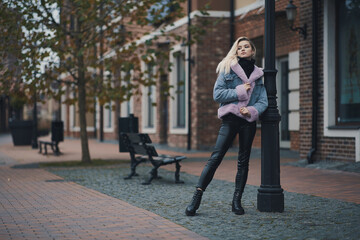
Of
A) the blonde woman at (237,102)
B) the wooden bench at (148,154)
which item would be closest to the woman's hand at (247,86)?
the blonde woman at (237,102)

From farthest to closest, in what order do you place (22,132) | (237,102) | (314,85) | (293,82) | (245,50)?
(22,132) → (293,82) → (314,85) → (245,50) → (237,102)

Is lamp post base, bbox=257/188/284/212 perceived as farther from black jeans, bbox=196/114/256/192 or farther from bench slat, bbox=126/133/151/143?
bench slat, bbox=126/133/151/143

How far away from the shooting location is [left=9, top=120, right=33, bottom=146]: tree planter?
24406 mm

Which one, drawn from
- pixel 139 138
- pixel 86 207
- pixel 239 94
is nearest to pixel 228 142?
pixel 239 94

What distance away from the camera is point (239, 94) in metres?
6.20

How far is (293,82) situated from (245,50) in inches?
355

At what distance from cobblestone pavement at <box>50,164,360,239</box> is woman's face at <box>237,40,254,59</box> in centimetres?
180

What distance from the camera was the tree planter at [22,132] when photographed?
24.4m

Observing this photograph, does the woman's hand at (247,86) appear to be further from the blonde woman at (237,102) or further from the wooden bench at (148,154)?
the wooden bench at (148,154)

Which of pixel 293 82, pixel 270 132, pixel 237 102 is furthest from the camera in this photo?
pixel 293 82

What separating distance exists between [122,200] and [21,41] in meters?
6.89

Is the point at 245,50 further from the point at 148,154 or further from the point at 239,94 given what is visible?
the point at 148,154

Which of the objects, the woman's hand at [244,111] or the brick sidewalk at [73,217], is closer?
the brick sidewalk at [73,217]

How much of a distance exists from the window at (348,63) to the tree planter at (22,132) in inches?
635
